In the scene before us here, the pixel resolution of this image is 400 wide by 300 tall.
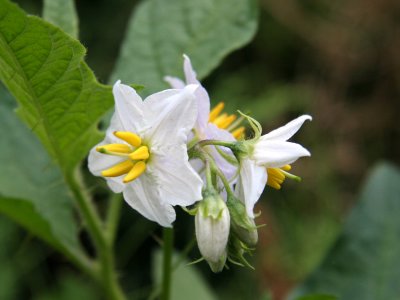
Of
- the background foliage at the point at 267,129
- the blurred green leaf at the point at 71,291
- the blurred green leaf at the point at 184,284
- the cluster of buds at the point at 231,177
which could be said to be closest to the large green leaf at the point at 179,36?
the background foliage at the point at 267,129

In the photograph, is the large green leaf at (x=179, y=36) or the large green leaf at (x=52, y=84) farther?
the large green leaf at (x=179, y=36)

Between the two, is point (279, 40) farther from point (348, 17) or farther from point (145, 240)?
point (145, 240)

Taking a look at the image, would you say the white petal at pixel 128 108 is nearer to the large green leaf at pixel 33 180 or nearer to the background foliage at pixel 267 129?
the background foliage at pixel 267 129

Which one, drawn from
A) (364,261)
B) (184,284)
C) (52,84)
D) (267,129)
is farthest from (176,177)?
(267,129)

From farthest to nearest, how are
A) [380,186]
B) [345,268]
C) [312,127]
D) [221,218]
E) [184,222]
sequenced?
[312,127]
[184,222]
[380,186]
[345,268]
[221,218]

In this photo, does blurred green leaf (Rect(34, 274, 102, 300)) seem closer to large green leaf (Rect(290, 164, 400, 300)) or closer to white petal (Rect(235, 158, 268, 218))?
large green leaf (Rect(290, 164, 400, 300))

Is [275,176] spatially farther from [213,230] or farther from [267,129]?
[267,129]

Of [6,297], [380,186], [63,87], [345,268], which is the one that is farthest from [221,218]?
[6,297]
